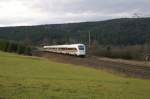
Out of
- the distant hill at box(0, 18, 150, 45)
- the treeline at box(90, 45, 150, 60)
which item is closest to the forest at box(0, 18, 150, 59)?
the distant hill at box(0, 18, 150, 45)

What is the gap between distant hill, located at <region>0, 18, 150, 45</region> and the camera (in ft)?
419

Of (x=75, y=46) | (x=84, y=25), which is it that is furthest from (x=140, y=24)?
(x=75, y=46)

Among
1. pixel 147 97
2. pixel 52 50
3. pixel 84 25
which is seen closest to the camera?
pixel 147 97

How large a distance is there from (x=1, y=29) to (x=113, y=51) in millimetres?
93849

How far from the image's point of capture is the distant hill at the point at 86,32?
127750mm

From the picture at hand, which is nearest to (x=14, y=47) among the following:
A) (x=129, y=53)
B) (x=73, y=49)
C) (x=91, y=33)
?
(x=73, y=49)

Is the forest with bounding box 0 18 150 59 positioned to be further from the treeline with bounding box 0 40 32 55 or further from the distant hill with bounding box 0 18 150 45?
the treeline with bounding box 0 40 32 55

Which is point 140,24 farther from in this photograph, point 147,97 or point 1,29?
point 147,97

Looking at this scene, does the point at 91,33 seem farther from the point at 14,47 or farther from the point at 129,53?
the point at 129,53

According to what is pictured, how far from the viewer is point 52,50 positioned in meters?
91.9

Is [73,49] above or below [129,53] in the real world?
above

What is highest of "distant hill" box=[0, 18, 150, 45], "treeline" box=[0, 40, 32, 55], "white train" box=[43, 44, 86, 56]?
"white train" box=[43, 44, 86, 56]

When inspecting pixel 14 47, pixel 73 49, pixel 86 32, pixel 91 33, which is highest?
pixel 73 49

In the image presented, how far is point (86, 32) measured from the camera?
152 meters
